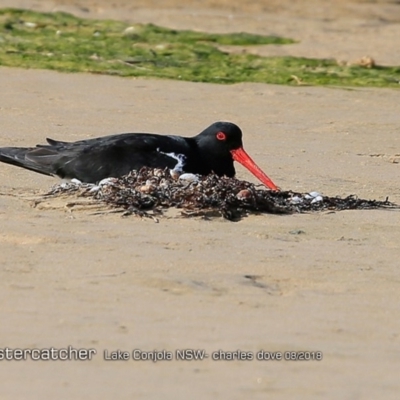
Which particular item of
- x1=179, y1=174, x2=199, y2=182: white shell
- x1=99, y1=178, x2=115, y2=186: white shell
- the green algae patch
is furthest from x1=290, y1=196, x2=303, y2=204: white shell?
the green algae patch

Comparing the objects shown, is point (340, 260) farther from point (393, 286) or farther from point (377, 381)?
point (377, 381)

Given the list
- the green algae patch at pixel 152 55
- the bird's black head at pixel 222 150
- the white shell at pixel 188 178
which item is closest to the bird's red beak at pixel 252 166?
the bird's black head at pixel 222 150

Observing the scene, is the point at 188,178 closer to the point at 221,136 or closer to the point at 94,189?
the point at 94,189

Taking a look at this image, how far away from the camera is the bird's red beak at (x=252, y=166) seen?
696 cm

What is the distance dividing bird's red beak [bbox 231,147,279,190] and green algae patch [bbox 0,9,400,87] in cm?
407

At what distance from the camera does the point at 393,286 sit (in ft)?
17.0

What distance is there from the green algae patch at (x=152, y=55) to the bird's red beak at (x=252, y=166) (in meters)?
4.07

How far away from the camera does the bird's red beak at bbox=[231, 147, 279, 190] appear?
696cm

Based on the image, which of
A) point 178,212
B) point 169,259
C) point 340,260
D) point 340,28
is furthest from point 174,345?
point 340,28

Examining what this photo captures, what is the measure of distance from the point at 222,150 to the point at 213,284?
2244mm

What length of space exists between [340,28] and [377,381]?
40.5ft

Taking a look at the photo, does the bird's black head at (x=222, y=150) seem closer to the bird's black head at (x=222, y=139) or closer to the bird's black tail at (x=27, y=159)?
the bird's black head at (x=222, y=139)

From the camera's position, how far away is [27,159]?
703 centimetres

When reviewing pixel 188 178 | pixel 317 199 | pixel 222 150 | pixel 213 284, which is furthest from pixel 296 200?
pixel 213 284
